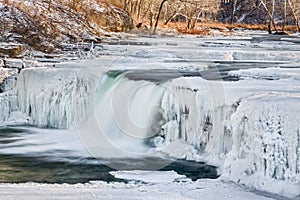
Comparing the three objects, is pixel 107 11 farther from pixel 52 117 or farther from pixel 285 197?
pixel 285 197

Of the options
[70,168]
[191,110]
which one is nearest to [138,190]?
[70,168]

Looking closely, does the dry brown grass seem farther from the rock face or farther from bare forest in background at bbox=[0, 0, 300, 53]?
the rock face

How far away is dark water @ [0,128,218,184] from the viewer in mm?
6781

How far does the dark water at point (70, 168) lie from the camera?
6781 millimetres

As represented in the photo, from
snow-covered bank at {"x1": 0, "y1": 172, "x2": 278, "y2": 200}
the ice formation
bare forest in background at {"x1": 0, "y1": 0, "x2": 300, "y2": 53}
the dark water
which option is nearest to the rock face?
the ice formation

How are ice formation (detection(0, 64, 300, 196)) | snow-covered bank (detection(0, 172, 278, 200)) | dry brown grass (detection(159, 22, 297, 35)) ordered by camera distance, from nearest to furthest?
snow-covered bank (detection(0, 172, 278, 200)), ice formation (detection(0, 64, 300, 196)), dry brown grass (detection(159, 22, 297, 35))

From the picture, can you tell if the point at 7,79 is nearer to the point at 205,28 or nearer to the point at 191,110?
the point at 191,110

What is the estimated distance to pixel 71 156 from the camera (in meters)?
8.16

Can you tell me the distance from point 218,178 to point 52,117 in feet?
18.3

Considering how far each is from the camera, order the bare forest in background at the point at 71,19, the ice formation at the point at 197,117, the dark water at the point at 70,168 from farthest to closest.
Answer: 1. the bare forest in background at the point at 71,19
2. the dark water at the point at 70,168
3. the ice formation at the point at 197,117

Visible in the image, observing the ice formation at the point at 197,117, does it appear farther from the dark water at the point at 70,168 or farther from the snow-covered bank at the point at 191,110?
the dark water at the point at 70,168

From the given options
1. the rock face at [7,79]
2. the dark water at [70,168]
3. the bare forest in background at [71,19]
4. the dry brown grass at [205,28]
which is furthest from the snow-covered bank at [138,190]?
the dry brown grass at [205,28]

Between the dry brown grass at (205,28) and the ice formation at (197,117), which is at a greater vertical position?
the dry brown grass at (205,28)

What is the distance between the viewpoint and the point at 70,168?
24.1ft
